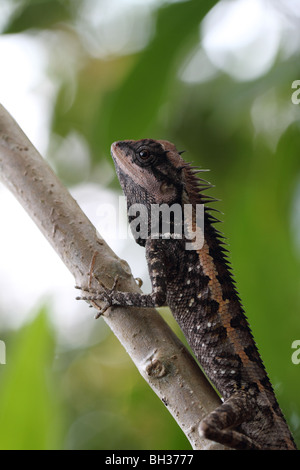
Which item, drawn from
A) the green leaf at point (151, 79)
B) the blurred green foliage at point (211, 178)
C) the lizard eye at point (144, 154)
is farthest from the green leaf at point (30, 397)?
the green leaf at point (151, 79)

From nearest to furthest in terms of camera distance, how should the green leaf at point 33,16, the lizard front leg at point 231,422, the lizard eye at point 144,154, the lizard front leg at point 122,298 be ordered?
the lizard front leg at point 231,422 < the lizard front leg at point 122,298 < the lizard eye at point 144,154 < the green leaf at point 33,16

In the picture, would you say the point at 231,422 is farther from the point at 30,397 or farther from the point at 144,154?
the point at 144,154

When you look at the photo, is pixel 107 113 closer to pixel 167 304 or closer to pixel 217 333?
pixel 167 304

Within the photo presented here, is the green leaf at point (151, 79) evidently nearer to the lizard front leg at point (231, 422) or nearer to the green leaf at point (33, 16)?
the green leaf at point (33, 16)

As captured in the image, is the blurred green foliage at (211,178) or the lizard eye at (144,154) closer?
the blurred green foliage at (211,178)

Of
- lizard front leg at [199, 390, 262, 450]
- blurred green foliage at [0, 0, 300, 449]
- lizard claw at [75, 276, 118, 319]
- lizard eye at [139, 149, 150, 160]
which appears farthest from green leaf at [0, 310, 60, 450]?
lizard eye at [139, 149, 150, 160]

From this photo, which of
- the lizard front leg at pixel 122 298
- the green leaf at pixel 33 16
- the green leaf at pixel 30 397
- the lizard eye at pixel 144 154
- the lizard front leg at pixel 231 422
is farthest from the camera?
the green leaf at pixel 33 16

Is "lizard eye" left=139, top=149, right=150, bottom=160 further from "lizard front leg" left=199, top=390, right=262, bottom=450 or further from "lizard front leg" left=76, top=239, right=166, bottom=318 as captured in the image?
"lizard front leg" left=199, top=390, right=262, bottom=450

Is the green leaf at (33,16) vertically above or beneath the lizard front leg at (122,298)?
above

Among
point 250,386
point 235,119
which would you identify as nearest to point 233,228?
point 235,119
